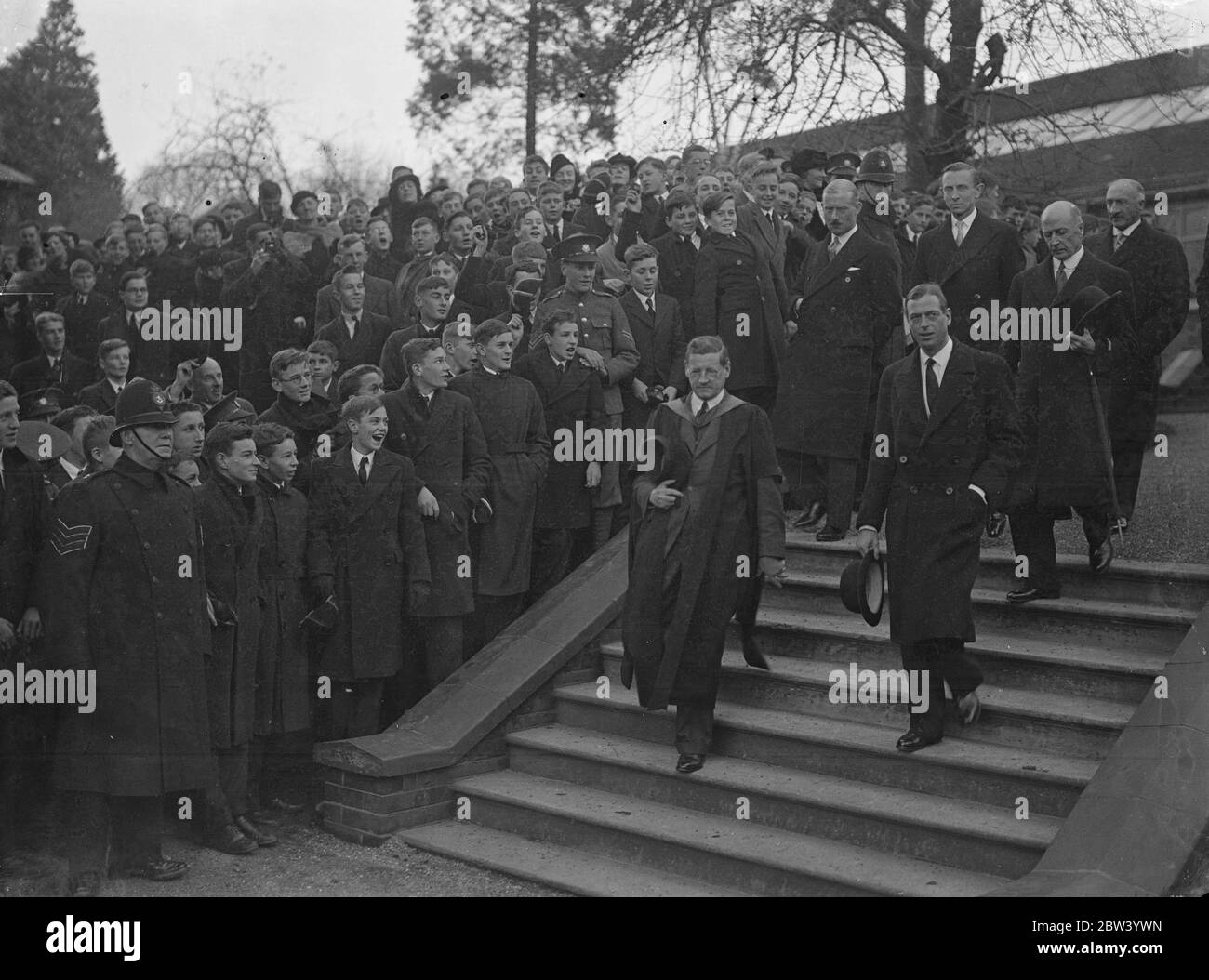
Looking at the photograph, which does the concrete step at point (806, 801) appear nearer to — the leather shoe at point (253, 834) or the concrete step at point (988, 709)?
the concrete step at point (988, 709)

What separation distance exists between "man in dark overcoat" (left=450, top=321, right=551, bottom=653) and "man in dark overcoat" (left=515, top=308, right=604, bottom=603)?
8.0 inches

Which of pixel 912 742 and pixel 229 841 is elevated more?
pixel 912 742

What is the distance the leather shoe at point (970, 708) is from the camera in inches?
224

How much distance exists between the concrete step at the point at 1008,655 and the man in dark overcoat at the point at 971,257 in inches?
73.0

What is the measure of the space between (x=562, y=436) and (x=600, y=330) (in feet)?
2.60

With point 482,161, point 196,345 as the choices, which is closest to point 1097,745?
point 196,345

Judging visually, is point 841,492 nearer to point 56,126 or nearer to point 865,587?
point 865,587

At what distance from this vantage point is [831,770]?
585 centimetres

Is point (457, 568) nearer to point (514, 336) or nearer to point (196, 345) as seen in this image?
point (514, 336)

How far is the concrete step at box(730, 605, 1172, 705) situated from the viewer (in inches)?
224

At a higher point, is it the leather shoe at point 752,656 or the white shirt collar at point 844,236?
the white shirt collar at point 844,236

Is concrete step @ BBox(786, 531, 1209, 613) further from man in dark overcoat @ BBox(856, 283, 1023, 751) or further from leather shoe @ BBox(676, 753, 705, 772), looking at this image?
leather shoe @ BBox(676, 753, 705, 772)

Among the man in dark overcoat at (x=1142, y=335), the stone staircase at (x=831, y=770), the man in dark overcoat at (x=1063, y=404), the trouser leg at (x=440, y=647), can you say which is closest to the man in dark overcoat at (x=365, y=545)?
the trouser leg at (x=440, y=647)

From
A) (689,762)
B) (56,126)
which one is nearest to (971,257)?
(689,762)
